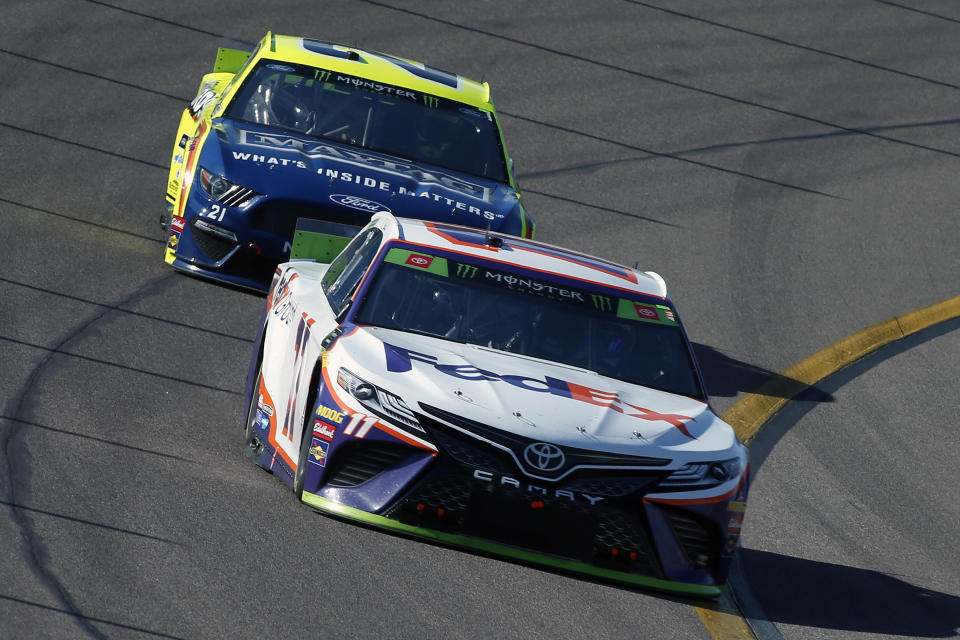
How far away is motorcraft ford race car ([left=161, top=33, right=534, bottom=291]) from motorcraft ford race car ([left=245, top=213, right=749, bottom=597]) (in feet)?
8.33

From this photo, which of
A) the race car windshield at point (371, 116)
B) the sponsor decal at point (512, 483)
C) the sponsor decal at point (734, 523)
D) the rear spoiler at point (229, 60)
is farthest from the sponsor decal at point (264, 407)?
the rear spoiler at point (229, 60)

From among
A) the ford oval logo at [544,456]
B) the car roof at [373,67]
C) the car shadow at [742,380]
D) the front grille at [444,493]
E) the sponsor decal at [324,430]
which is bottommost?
the car shadow at [742,380]

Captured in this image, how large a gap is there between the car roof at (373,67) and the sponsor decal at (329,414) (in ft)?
18.5

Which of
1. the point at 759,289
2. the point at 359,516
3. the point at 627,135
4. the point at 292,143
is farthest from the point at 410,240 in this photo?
the point at 627,135

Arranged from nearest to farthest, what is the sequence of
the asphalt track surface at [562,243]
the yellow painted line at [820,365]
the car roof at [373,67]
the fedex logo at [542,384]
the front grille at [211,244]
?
the asphalt track surface at [562,243] → the fedex logo at [542,384] → the front grille at [211,244] → the yellow painted line at [820,365] → the car roof at [373,67]

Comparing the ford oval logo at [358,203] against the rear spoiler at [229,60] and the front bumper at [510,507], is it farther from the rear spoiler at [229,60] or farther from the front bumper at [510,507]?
the front bumper at [510,507]

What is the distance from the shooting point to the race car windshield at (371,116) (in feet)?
37.6

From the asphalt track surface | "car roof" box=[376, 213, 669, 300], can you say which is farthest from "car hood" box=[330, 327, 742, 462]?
"car roof" box=[376, 213, 669, 300]

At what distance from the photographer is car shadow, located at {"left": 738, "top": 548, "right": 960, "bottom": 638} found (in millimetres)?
7125

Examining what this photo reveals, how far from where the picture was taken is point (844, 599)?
24.7ft

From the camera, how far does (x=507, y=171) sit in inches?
456

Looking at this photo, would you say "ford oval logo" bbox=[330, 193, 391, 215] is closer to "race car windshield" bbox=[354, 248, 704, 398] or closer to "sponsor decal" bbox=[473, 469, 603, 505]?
"race car windshield" bbox=[354, 248, 704, 398]

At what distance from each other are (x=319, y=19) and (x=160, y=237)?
7.38 metres

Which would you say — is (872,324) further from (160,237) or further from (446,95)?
(160,237)
